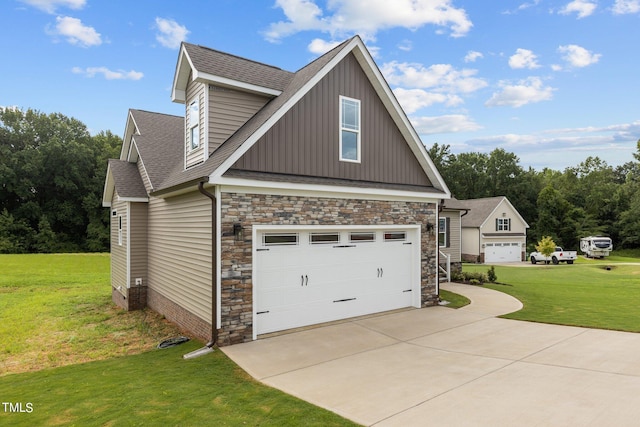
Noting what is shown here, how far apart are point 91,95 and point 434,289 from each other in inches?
1160

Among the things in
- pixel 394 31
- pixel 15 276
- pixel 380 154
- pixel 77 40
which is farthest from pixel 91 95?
pixel 380 154

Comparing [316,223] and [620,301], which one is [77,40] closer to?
[316,223]

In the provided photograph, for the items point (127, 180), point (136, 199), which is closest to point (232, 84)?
point (136, 199)

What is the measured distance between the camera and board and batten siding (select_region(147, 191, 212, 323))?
325 inches

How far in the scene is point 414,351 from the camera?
7.45 metres

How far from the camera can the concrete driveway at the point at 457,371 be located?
479cm

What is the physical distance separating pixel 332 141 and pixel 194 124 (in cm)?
373

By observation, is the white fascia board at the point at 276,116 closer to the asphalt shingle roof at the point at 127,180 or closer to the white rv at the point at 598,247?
the asphalt shingle roof at the point at 127,180

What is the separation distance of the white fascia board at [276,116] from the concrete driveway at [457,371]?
3.69 metres

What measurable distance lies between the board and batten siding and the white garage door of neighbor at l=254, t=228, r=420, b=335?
1.16 m

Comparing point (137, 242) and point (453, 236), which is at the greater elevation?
point (137, 242)

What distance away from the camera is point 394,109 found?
10.7 m

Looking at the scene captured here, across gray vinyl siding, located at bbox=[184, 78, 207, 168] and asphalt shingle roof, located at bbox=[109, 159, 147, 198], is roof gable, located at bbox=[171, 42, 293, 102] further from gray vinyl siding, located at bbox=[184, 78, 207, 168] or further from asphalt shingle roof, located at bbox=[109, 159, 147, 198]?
asphalt shingle roof, located at bbox=[109, 159, 147, 198]

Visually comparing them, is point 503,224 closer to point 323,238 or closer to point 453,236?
point 453,236
